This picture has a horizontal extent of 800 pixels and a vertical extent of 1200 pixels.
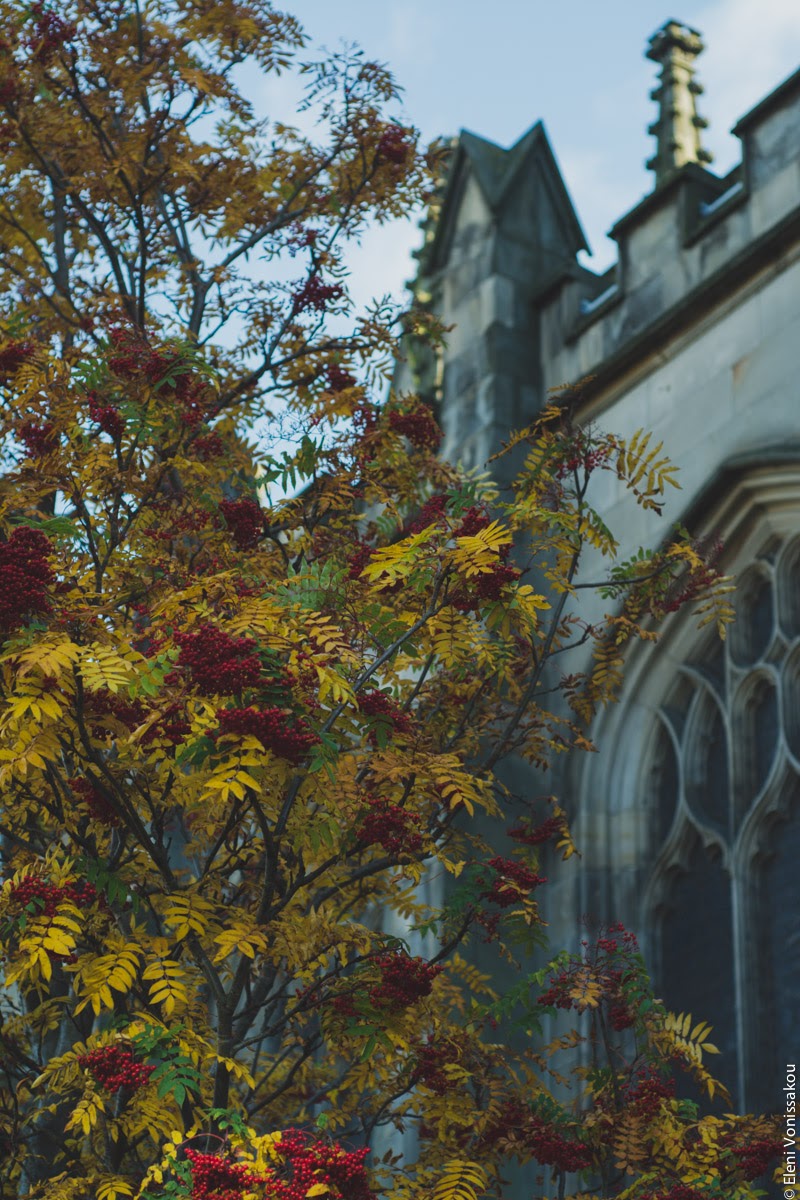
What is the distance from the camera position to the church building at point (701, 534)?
10.7 meters

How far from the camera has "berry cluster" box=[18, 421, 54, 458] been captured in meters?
7.02

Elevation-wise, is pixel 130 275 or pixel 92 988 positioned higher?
pixel 130 275

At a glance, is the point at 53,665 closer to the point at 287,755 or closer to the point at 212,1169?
the point at 287,755

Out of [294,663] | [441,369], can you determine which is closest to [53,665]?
[294,663]

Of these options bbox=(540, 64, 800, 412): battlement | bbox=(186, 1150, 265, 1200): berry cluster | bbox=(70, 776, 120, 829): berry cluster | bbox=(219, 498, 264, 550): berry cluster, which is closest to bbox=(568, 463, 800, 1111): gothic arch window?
bbox=(540, 64, 800, 412): battlement

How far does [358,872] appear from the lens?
656 centimetres

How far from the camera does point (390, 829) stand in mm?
6035

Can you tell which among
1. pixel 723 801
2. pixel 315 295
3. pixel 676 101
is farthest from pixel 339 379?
pixel 676 101

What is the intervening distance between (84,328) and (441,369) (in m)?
7.00

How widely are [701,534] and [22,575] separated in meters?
6.67

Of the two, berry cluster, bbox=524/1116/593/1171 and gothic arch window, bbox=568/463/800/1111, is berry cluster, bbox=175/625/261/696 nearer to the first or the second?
berry cluster, bbox=524/1116/593/1171

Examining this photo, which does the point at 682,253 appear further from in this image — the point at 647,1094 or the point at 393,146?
the point at 647,1094

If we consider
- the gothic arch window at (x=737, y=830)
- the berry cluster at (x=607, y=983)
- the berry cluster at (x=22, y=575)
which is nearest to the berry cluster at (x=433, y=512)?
the berry cluster at (x=22, y=575)

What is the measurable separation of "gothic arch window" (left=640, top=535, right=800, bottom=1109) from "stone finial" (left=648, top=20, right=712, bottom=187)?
3777mm
